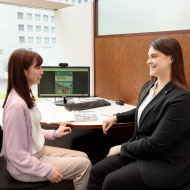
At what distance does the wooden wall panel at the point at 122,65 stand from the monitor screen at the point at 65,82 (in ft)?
0.85

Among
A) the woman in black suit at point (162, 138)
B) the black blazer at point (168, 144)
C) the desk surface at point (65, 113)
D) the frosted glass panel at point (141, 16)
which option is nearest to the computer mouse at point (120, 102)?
the desk surface at point (65, 113)

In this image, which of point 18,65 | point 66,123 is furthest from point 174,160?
point 18,65

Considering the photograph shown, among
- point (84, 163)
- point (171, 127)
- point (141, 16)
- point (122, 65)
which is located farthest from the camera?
point (122, 65)

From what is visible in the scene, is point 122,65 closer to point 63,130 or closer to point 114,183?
point 63,130

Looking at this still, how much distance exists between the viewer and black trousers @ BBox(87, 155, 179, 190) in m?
1.31

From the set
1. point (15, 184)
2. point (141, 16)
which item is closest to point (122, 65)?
point (141, 16)

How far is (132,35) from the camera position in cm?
209

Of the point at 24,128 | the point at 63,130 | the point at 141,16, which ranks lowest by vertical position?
the point at 63,130

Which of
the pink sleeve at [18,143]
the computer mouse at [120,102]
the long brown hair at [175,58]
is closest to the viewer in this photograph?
the pink sleeve at [18,143]

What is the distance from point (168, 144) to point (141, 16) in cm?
120

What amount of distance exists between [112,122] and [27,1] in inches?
62.7

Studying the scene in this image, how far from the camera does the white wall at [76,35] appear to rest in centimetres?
251

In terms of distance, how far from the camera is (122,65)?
89.0 inches

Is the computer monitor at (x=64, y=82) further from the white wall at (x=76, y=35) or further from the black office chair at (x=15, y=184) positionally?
the black office chair at (x=15, y=184)
